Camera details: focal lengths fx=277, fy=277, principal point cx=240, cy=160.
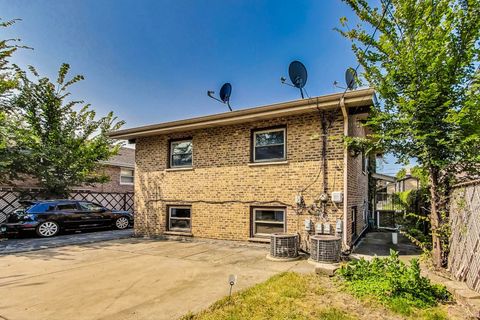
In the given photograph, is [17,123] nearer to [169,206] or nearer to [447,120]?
[169,206]

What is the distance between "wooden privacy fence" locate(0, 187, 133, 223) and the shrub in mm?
15037

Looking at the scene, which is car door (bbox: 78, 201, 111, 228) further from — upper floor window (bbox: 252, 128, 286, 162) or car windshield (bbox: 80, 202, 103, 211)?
upper floor window (bbox: 252, 128, 286, 162)

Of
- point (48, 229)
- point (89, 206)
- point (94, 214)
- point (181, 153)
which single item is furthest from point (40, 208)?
point (181, 153)

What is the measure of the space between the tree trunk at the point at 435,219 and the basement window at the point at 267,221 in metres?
3.82

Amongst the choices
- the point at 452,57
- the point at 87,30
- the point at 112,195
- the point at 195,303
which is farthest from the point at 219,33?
the point at 112,195

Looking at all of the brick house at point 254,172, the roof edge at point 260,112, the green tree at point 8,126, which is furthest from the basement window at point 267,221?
the green tree at point 8,126

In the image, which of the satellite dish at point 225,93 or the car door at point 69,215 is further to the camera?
the car door at point 69,215

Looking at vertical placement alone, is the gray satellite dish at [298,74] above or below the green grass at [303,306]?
above

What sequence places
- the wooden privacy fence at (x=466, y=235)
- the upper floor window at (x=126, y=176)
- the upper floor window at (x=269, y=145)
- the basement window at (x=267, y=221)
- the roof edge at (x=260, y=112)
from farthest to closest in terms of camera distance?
the upper floor window at (x=126, y=176) → the upper floor window at (x=269, y=145) → the basement window at (x=267, y=221) → the roof edge at (x=260, y=112) → the wooden privacy fence at (x=466, y=235)

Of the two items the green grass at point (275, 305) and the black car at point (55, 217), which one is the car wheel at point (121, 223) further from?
the green grass at point (275, 305)

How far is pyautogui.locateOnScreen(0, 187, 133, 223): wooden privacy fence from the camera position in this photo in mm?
13234

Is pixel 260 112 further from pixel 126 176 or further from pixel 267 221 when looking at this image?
pixel 126 176

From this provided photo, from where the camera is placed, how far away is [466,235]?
16.4ft

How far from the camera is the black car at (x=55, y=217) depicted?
36.5 feet
